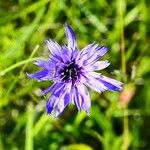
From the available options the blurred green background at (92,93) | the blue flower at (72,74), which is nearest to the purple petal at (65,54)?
the blue flower at (72,74)

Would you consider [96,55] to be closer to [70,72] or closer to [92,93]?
[70,72]

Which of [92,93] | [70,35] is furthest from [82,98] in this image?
[92,93]

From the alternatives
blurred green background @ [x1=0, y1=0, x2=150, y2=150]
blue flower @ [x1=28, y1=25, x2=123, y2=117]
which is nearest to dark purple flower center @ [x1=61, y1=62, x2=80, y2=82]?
blue flower @ [x1=28, y1=25, x2=123, y2=117]

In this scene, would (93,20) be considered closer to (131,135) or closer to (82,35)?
(82,35)

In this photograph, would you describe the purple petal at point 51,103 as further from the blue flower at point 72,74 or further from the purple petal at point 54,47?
the purple petal at point 54,47

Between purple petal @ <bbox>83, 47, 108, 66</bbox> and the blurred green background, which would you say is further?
the blurred green background

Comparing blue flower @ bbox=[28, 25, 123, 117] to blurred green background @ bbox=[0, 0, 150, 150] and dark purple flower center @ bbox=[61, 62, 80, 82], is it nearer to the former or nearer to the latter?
dark purple flower center @ bbox=[61, 62, 80, 82]
